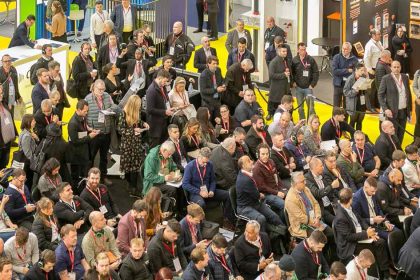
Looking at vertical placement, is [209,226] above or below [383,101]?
below

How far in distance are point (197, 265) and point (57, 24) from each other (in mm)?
9570

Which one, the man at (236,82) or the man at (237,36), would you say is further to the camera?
the man at (237,36)

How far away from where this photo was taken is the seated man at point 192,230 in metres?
12.5

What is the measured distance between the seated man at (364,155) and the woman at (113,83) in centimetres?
374

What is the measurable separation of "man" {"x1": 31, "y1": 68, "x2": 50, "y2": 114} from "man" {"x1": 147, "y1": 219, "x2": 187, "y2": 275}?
14.5 feet

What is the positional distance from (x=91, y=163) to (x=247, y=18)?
5.71 m

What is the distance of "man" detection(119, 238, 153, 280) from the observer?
11.6 meters

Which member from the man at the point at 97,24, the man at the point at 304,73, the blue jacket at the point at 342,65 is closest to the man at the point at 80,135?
the man at the point at 304,73

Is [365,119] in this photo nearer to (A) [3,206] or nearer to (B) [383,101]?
(B) [383,101]

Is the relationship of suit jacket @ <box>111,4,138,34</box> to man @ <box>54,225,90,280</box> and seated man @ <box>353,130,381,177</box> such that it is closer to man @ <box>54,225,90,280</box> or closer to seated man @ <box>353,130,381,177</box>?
seated man @ <box>353,130,381,177</box>

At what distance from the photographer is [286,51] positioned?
17438 mm

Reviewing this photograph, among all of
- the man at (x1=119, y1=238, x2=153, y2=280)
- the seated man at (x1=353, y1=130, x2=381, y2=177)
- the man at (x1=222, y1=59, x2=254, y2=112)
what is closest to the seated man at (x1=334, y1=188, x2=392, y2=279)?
the seated man at (x1=353, y1=130, x2=381, y2=177)

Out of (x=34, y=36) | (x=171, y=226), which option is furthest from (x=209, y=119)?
(x=34, y=36)

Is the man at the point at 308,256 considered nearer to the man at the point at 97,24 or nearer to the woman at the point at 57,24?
the man at the point at 97,24
